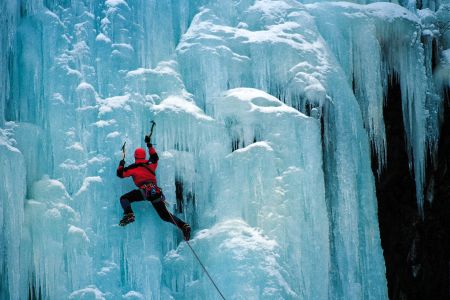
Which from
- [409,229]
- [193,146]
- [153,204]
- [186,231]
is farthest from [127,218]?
[409,229]

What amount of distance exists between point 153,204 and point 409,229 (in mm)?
4741

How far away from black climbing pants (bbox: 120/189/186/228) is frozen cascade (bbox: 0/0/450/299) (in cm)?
25

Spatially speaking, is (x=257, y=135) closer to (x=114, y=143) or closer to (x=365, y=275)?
(x=114, y=143)

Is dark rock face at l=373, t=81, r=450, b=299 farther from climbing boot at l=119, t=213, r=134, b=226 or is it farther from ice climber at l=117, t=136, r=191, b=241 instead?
climbing boot at l=119, t=213, r=134, b=226

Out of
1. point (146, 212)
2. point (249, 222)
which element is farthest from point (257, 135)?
point (146, 212)

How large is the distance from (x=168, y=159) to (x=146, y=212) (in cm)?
69

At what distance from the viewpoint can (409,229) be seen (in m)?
9.24

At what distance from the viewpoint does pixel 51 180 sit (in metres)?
6.66

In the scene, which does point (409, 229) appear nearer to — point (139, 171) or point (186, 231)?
point (186, 231)

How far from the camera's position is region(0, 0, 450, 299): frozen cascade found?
6.55 meters

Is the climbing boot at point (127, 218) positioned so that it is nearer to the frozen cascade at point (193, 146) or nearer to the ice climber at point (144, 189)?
the ice climber at point (144, 189)

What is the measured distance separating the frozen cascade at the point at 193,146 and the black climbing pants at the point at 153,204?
0.25m

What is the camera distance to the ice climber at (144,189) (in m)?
6.38

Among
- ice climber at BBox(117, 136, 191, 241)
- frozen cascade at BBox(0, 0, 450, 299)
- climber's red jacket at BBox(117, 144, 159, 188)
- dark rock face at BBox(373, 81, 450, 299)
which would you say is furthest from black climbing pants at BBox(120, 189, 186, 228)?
dark rock face at BBox(373, 81, 450, 299)
